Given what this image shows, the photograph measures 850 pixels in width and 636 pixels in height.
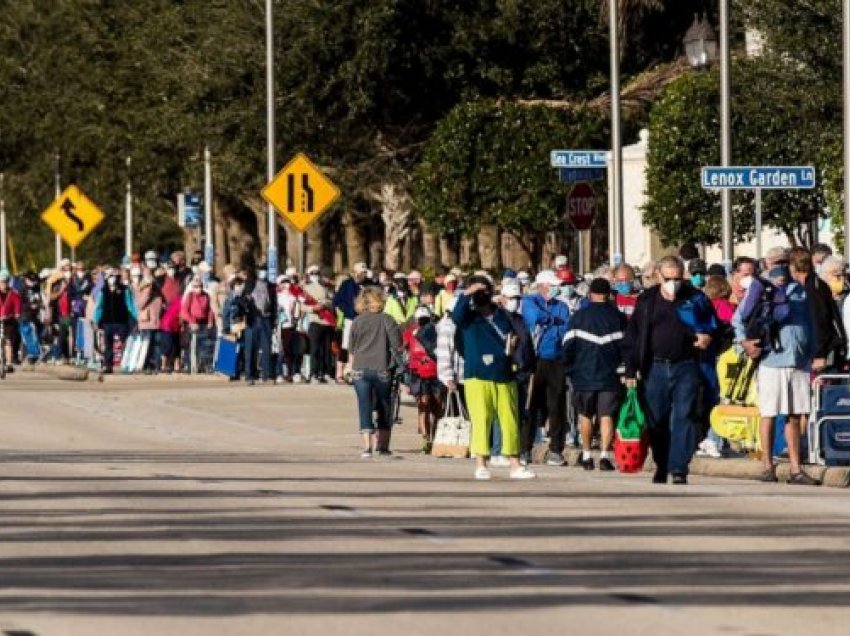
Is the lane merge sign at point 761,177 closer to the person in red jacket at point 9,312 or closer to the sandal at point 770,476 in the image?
the sandal at point 770,476

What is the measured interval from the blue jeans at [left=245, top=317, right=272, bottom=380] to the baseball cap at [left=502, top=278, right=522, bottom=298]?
17.3 m

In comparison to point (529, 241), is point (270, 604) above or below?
below

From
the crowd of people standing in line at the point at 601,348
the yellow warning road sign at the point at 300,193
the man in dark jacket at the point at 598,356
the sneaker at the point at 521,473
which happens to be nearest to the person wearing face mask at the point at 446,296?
the crowd of people standing in line at the point at 601,348

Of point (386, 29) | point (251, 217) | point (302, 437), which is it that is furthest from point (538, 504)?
point (251, 217)

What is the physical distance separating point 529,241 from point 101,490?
3851 cm

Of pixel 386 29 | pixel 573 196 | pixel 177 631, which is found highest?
pixel 386 29

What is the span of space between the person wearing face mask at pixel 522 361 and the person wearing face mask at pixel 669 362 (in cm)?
219

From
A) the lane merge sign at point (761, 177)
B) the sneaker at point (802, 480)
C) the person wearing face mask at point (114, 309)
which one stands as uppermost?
the lane merge sign at point (761, 177)

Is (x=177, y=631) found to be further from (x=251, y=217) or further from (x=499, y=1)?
(x=251, y=217)

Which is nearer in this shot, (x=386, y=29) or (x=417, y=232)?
(x=386, y=29)

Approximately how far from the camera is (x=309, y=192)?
46688 mm

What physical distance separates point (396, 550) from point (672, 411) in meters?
7.52

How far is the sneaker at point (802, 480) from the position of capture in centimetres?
2570

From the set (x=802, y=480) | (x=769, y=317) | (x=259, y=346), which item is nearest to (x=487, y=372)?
(x=769, y=317)
